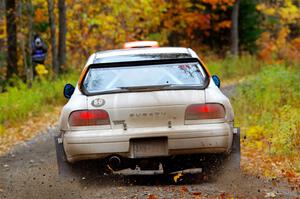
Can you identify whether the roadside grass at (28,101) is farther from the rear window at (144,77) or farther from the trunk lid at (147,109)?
the trunk lid at (147,109)

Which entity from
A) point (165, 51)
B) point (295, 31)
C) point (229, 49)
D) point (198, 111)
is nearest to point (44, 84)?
point (165, 51)

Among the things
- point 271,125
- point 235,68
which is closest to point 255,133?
point 271,125

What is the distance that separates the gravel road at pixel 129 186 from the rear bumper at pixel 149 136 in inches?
17.0

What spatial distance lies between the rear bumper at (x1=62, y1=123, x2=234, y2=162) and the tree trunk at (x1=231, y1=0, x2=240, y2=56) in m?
27.4

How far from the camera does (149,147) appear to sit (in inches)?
298

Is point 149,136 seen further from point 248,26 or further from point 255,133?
point 248,26

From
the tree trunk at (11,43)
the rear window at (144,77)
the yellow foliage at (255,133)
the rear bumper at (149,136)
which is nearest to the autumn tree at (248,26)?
the tree trunk at (11,43)

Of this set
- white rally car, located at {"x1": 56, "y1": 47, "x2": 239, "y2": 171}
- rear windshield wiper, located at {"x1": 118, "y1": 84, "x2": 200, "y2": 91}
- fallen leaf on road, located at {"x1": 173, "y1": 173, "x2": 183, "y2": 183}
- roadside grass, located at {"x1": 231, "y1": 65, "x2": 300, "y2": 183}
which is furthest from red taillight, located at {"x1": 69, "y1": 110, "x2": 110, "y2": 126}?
roadside grass, located at {"x1": 231, "y1": 65, "x2": 300, "y2": 183}

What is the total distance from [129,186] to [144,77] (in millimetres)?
1312

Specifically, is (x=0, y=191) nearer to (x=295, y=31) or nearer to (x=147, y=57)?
(x=147, y=57)

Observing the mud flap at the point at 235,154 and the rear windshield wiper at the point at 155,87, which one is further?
the mud flap at the point at 235,154

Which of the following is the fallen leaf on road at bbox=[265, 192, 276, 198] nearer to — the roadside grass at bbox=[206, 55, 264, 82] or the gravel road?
the gravel road

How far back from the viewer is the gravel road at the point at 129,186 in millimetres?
7141

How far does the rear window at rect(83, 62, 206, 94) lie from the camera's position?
7.89 meters
